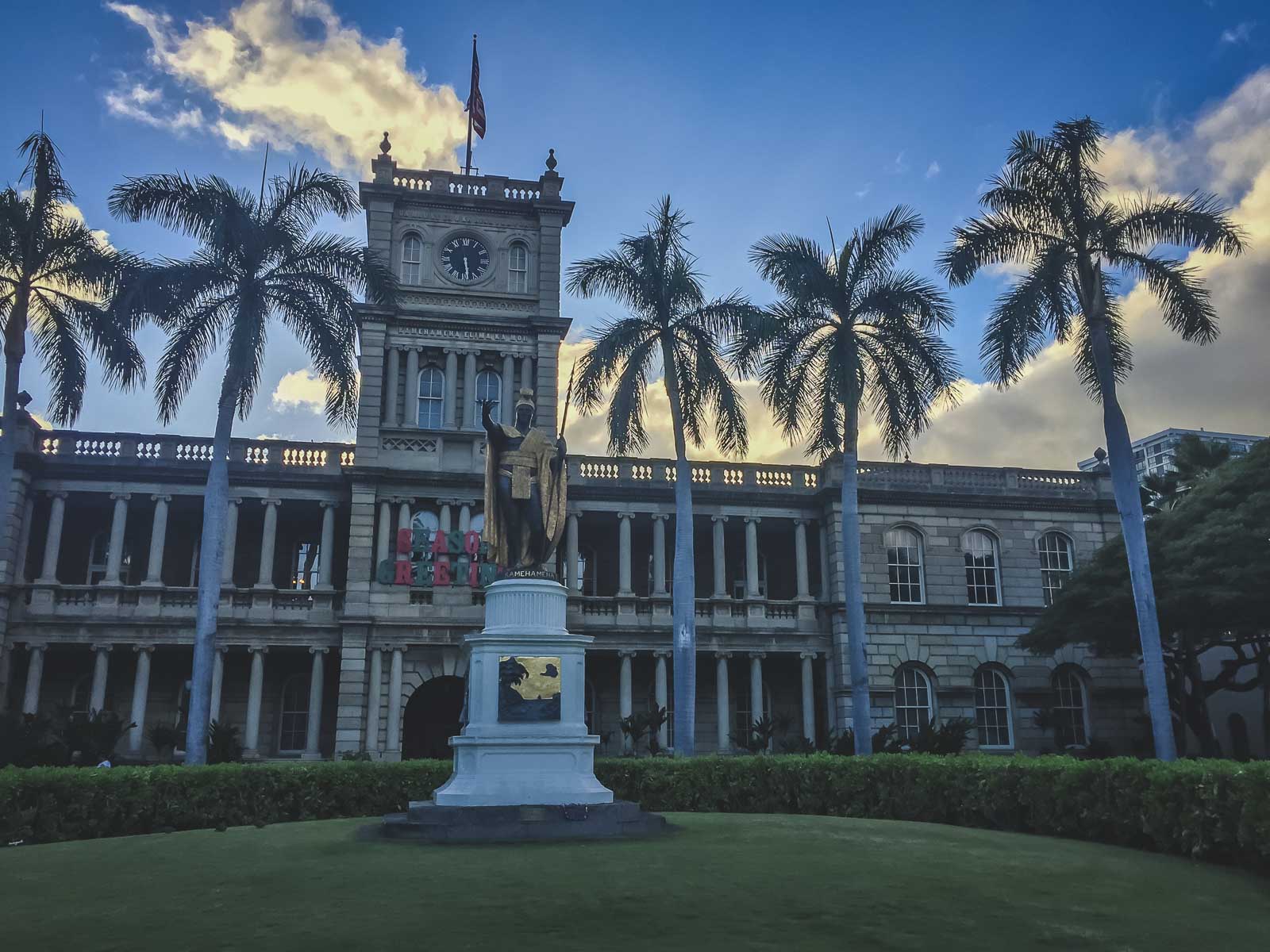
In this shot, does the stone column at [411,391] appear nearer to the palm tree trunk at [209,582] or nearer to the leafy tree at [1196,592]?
the palm tree trunk at [209,582]

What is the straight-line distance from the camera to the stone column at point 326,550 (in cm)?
3188

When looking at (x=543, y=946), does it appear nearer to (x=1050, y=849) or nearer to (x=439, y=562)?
(x=1050, y=849)

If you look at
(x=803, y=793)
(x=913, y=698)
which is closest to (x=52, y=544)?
(x=803, y=793)

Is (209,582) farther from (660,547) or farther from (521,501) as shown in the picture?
(660,547)

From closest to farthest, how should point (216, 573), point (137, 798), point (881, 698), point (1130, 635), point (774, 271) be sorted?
point (137, 798) → point (216, 573) → point (774, 271) → point (1130, 635) → point (881, 698)

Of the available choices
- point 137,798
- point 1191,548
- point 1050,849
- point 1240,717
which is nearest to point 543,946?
point 1050,849

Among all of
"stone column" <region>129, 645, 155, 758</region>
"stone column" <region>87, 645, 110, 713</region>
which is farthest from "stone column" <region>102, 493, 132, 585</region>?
"stone column" <region>129, 645, 155, 758</region>

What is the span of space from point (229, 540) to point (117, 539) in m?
3.18

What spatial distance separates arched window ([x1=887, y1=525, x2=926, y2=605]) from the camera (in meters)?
34.4

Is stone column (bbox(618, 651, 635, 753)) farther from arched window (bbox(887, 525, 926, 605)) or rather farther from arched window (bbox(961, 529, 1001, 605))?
arched window (bbox(961, 529, 1001, 605))

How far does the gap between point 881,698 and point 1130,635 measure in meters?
7.59

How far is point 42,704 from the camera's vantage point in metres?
31.3

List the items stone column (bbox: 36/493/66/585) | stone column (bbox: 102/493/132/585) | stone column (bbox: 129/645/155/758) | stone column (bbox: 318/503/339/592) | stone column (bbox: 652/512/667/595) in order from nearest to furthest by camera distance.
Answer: stone column (bbox: 129/645/155/758) → stone column (bbox: 36/493/66/585) → stone column (bbox: 102/493/132/585) → stone column (bbox: 318/503/339/592) → stone column (bbox: 652/512/667/595)

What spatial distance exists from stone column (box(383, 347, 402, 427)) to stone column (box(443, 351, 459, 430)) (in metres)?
1.58
